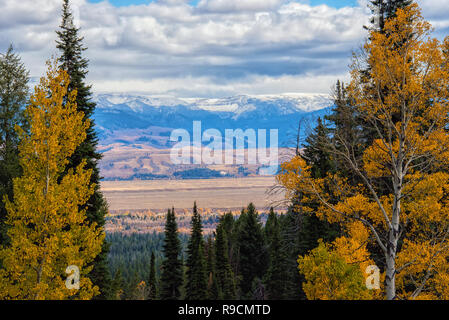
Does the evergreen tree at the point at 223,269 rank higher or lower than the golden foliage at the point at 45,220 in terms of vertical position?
lower

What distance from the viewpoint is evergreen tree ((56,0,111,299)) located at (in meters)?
30.1

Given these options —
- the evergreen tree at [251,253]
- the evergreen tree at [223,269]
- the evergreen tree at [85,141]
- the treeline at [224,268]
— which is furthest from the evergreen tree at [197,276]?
→ the evergreen tree at [85,141]

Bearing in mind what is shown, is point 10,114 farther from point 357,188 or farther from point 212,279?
point 212,279

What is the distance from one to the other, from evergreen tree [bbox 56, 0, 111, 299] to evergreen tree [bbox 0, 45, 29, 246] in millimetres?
5916

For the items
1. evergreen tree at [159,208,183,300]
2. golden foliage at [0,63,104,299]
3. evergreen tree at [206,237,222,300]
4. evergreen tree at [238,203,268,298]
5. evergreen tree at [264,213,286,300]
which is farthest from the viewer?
evergreen tree at [238,203,268,298]

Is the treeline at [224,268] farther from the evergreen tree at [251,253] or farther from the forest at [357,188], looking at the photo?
the forest at [357,188]

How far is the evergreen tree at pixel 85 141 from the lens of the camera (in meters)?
30.1

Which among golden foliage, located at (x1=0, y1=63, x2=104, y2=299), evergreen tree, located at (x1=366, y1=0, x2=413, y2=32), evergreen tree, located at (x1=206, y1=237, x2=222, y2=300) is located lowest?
evergreen tree, located at (x1=206, y1=237, x2=222, y2=300)

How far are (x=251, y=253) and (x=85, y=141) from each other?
161 feet

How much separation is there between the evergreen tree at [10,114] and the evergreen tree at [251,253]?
44.1m

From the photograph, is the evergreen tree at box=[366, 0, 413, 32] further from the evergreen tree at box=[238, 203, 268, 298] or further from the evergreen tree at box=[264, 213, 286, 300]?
the evergreen tree at box=[238, 203, 268, 298]

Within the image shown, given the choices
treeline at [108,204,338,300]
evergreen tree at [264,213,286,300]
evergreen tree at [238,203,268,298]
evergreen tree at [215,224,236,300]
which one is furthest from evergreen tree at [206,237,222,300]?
evergreen tree at [238,203,268,298]
